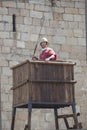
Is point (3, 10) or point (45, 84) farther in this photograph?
point (3, 10)

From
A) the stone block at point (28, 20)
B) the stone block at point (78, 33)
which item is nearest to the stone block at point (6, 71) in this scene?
the stone block at point (28, 20)

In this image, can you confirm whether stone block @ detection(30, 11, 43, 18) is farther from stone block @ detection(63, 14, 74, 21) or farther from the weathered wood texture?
the weathered wood texture

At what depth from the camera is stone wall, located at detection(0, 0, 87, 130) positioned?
13688 millimetres

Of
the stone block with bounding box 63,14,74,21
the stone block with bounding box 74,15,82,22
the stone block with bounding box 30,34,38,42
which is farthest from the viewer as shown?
the stone block with bounding box 74,15,82,22

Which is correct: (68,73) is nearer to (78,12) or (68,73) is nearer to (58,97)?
(58,97)

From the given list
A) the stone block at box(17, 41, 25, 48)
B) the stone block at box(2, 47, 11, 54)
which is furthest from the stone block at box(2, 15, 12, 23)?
the stone block at box(2, 47, 11, 54)

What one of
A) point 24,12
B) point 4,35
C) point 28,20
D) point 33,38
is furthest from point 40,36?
point 4,35

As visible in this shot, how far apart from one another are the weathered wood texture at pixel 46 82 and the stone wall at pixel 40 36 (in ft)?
10.6

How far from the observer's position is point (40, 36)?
1425 centimetres

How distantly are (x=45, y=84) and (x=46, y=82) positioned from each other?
0.14 ft

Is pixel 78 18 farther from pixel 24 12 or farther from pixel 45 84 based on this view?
pixel 45 84

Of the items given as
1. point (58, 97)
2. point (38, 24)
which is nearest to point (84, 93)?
point (38, 24)

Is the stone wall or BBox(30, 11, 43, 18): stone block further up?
BBox(30, 11, 43, 18): stone block

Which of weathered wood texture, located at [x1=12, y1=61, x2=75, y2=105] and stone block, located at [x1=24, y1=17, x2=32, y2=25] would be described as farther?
stone block, located at [x1=24, y1=17, x2=32, y2=25]
